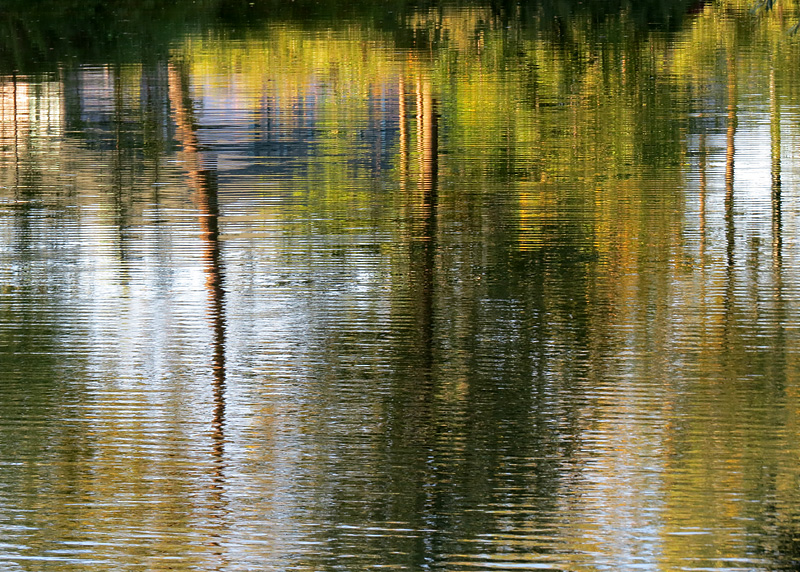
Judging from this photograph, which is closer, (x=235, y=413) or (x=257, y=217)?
(x=235, y=413)

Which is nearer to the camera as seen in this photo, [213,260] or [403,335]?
[403,335]

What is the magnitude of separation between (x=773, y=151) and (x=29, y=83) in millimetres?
11079

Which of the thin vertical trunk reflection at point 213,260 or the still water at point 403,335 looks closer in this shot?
the still water at point 403,335

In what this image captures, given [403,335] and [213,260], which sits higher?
[213,260]

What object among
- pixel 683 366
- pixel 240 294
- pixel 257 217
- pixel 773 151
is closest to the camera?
pixel 683 366

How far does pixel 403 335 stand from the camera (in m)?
7.78

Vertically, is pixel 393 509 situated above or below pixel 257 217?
A: below

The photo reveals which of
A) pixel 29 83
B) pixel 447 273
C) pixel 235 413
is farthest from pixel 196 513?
pixel 29 83

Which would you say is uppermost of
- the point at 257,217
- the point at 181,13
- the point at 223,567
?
the point at 181,13

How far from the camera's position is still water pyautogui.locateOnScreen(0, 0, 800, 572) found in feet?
18.4

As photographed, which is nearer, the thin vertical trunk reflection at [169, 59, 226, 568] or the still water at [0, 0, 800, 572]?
the still water at [0, 0, 800, 572]

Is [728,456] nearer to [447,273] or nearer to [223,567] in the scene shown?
[223,567]

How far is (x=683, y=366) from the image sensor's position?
23.6 feet

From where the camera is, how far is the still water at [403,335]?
5.60 metres
